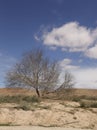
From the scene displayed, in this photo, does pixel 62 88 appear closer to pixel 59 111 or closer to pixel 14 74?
pixel 14 74

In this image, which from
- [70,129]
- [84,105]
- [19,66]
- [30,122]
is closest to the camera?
[70,129]

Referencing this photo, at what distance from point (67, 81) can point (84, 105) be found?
18094mm

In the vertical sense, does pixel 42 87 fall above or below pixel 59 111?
above

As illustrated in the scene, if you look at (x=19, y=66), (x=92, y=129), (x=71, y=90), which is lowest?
(x=92, y=129)

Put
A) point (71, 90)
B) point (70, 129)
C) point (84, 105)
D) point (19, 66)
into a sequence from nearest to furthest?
point (70, 129) → point (84, 105) → point (19, 66) → point (71, 90)

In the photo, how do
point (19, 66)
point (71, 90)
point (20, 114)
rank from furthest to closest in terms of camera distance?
1. point (71, 90)
2. point (19, 66)
3. point (20, 114)

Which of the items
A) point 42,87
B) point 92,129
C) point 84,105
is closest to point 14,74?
point 42,87

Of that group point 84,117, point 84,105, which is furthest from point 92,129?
point 84,105

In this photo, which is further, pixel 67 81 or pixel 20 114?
pixel 67 81

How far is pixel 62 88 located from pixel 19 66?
7071 mm

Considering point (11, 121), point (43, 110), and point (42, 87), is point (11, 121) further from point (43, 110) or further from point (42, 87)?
point (42, 87)

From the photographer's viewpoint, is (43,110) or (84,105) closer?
(43,110)

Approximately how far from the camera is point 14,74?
4209 cm

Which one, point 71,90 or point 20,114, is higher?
point 71,90
